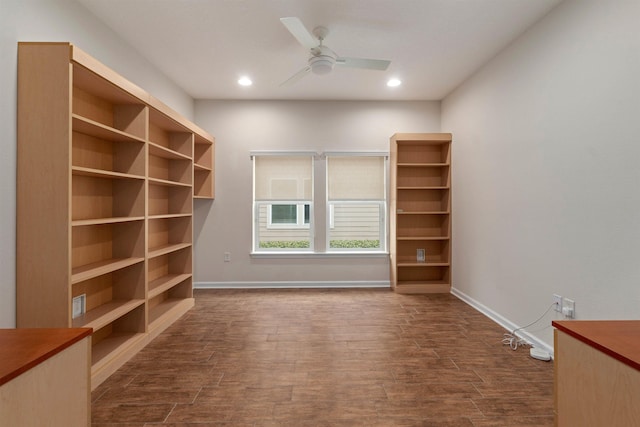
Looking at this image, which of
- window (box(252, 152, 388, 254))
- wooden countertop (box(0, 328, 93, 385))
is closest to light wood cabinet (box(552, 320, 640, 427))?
wooden countertop (box(0, 328, 93, 385))

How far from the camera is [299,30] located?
2396 mm

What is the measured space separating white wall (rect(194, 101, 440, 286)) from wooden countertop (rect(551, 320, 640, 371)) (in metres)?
3.58

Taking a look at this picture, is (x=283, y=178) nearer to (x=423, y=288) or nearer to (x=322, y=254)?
(x=322, y=254)

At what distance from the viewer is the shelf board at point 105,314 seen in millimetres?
2193

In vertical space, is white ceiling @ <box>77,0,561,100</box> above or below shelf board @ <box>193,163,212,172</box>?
above

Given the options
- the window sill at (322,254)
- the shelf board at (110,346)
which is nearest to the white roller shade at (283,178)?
the window sill at (322,254)

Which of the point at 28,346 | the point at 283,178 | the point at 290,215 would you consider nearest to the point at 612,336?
the point at 28,346

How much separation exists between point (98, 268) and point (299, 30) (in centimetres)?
244

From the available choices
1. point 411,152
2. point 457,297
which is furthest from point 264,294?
point 411,152

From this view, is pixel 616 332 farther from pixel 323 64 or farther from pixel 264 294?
pixel 264 294

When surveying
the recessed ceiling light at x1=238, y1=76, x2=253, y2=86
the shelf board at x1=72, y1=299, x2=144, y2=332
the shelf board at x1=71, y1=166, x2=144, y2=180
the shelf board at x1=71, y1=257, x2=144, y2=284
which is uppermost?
the recessed ceiling light at x1=238, y1=76, x2=253, y2=86

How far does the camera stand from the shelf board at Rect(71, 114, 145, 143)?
2.04 m

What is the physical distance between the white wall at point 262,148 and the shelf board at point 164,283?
1.01 metres

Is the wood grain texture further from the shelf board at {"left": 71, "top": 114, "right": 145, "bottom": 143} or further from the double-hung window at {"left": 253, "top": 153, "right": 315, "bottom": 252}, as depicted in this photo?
the double-hung window at {"left": 253, "top": 153, "right": 315, "bottom": 252}
